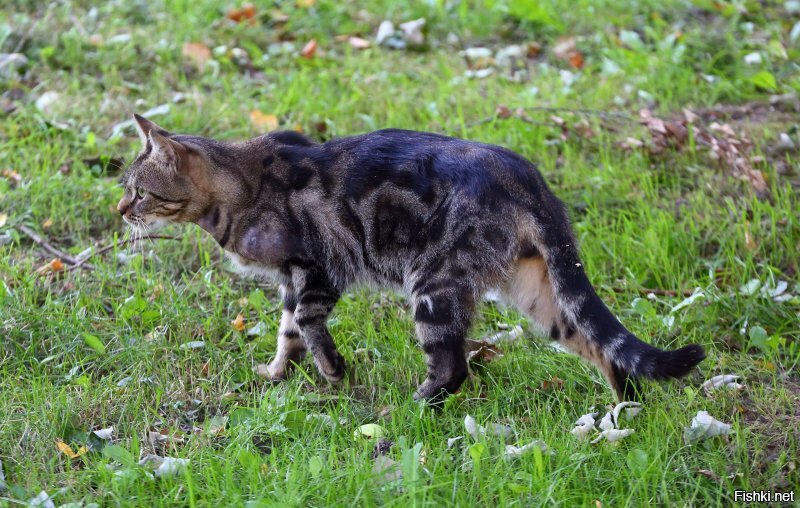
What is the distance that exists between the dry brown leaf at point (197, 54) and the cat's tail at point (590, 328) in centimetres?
348

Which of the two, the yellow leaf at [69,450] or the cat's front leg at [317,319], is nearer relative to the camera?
the yellow leaf at [69,450]

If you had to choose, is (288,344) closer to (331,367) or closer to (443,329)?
(331,367)

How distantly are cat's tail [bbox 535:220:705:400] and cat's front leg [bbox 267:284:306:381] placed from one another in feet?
3.56

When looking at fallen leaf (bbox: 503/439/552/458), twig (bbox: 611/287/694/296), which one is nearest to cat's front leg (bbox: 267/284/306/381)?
fallen leaf (bbox: 503/439/552/458)

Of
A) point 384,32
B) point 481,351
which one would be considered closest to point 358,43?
point 384,32

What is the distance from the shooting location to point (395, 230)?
389 centimetres

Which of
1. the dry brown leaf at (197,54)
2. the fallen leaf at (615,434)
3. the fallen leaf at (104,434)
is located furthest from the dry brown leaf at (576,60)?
the fallen leaf at (104,434)

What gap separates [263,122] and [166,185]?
1726 mm

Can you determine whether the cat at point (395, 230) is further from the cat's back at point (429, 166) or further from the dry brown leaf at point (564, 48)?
the dry brown leaf at point (564, 48)

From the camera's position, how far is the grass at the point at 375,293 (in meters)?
3.32

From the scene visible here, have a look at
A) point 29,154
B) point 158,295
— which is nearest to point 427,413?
point 158,295

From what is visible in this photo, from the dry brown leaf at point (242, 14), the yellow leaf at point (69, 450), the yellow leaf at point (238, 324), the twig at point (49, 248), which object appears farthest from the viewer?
the dry brown leaf at point (242, 14)

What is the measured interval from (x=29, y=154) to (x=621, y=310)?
3.34 m

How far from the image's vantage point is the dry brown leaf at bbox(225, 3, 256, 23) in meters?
7.04
